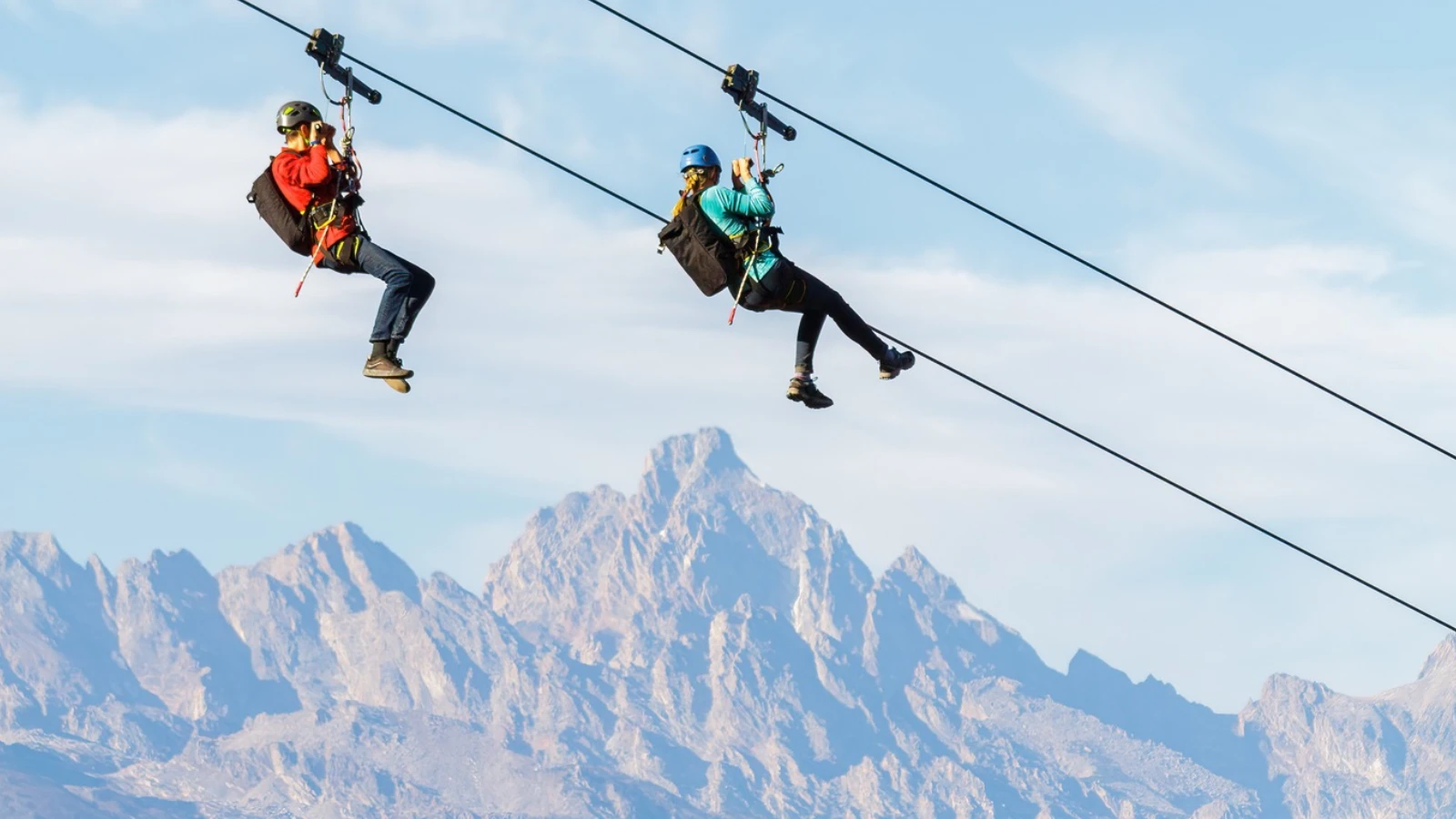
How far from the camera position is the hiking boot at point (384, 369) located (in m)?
22.7

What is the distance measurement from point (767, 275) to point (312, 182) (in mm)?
4846

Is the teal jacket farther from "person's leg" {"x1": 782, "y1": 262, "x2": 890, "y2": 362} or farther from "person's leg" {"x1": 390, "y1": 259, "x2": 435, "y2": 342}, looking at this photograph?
"person's leg" {"x1": 390, "y1": 259, "x2": 435, "y2": 342}

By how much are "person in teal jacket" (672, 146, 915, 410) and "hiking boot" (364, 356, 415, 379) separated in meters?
3.82

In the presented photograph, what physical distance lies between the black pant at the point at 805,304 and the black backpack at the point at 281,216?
466cm

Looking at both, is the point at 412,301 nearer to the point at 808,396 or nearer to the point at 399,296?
the point at 399,296

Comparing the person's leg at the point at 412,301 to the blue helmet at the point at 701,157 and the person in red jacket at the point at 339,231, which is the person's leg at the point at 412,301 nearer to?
the person in red jacket at the point at 339,231

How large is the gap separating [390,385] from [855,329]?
529 centimetres

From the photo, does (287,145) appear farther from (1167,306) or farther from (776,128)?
(1167,306)

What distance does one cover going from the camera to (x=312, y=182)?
952 inches

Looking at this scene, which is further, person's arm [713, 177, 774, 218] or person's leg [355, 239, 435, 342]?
person's arm [713, 177, 774, 218]

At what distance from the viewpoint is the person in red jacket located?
23078 millimetres

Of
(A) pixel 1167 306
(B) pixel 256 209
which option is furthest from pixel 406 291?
(A) pixel 1167 306

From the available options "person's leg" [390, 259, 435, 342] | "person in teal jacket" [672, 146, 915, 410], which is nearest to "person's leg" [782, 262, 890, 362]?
"person in teal jacket" [672, 146, 915, 410]

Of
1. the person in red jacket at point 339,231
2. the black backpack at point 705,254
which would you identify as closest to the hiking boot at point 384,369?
the person in red jacket at point 339,231
